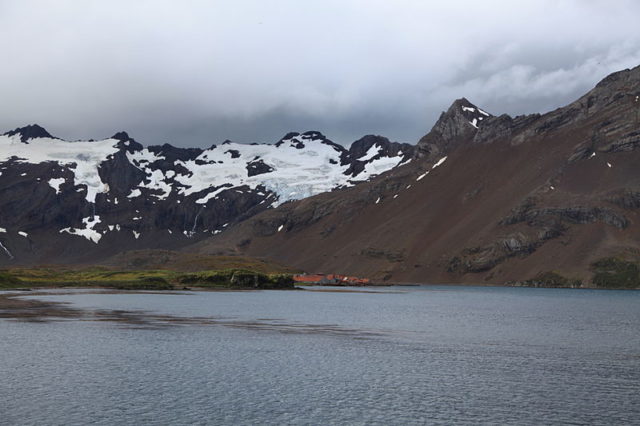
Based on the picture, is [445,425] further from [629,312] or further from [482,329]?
[629,312]

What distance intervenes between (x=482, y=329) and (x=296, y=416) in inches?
2514

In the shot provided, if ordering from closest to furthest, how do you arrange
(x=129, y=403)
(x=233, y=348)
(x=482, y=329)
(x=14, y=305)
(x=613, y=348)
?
(x=129, y=403) < (x=233, y=348) < (x=613, y=348) < (x=482, y=329) < (x=14, y=305)

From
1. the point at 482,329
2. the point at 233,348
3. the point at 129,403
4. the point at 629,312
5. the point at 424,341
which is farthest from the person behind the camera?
the point at 629,312

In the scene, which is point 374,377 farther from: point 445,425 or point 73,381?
point 73,381

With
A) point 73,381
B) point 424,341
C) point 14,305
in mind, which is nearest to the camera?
point 73,381

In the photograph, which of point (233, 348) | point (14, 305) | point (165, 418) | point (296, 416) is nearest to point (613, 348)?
point (233, 348)

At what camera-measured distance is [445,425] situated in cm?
3838

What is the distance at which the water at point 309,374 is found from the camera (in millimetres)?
40625

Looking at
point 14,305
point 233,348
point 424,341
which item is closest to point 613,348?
point 424,341

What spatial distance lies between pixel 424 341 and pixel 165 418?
47354 mm

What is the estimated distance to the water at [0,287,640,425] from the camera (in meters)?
40.6

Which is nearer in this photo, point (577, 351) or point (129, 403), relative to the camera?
point (129, 403)

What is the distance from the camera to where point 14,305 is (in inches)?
4818

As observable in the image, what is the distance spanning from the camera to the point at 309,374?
2157 inches
